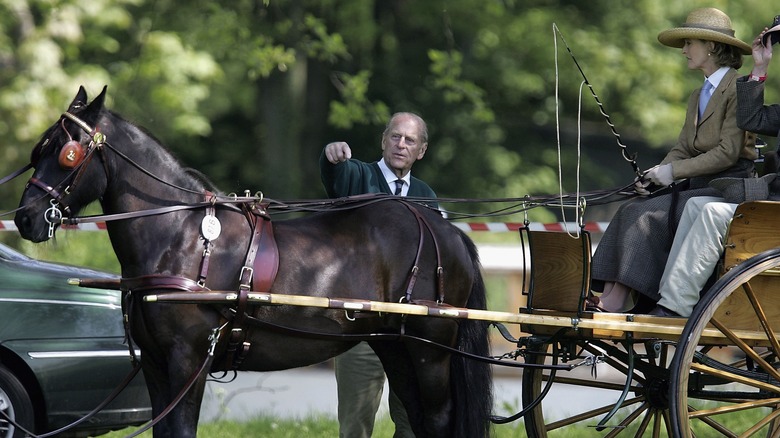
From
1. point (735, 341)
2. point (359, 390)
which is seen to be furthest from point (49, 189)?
point (735, 341)

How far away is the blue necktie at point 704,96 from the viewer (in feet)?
19.8

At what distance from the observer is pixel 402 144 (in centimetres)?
652

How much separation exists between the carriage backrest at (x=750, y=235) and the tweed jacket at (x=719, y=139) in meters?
0.41

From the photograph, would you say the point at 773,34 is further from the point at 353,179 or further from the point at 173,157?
the point at 173,157

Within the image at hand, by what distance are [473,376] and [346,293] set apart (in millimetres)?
865

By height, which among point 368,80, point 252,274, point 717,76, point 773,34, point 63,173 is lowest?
point 252,274

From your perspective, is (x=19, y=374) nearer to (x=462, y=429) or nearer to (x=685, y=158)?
(x=462, y=429)

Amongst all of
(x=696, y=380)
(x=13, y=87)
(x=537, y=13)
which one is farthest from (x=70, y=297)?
(x=537, y=13)

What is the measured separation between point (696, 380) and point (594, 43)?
11.4m

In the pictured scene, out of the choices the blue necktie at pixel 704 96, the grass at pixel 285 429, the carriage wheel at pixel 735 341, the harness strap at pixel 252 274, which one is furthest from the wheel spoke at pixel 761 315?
the grass at pixel 285 429

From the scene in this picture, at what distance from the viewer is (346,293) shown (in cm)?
559

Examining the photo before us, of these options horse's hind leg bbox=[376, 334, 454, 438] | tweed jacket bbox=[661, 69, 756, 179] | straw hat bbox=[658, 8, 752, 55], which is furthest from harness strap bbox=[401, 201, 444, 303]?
straw hat bbox=[658, 8, 752, 55]

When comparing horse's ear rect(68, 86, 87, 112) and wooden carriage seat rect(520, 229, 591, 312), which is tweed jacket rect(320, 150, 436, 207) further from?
horse's ear rect(68, 86, 87, 112)

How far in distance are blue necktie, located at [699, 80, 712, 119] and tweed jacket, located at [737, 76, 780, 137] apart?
0.37m
